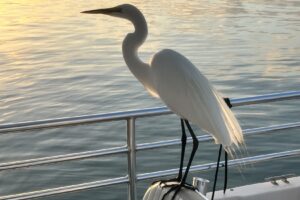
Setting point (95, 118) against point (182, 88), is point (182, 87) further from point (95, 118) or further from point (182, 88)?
point (95, 118)

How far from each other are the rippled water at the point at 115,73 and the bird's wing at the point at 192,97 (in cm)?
258

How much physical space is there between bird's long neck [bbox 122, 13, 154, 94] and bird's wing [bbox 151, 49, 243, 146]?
112mm

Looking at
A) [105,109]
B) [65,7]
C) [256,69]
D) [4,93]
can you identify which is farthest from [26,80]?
[65,7]

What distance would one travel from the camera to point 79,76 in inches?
349

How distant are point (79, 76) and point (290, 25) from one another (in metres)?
6.08

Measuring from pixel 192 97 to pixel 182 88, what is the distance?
0.23 ft

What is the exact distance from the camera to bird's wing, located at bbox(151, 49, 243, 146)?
2.09 meters

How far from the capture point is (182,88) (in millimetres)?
2289

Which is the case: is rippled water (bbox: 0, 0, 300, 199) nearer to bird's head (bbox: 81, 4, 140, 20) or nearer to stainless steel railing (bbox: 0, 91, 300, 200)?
stainless steel railing (bbox: 0, 91, 300, 200)

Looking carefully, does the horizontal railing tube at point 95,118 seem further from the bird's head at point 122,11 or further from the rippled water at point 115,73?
the rippled water at point 115,73

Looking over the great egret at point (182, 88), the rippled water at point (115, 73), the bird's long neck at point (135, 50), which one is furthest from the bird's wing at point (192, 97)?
the rippled water at point (115, 73)

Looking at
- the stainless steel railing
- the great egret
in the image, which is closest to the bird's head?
the great egret

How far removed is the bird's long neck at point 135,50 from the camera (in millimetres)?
2514

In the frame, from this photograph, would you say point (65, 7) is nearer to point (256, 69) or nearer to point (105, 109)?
point (256, 69)
